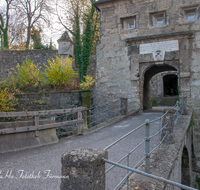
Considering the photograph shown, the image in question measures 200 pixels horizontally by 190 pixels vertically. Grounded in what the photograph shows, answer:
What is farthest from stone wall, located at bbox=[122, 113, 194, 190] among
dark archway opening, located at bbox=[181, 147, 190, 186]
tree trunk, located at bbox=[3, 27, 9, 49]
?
tree trunk, located at bbox=[3, 27, 9, 49]

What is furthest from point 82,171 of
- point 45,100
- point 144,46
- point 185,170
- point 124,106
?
point 144,46

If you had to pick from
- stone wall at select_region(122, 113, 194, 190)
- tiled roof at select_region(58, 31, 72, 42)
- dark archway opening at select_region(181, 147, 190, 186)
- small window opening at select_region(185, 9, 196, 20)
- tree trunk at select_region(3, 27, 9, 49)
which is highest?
tree trunk at select_region(3, 27, 9, 49)

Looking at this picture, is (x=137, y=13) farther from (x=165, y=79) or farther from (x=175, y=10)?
(x=165, y=79)

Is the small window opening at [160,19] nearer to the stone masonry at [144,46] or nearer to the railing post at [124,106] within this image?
the stone masonry at [144,46]

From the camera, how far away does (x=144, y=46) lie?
10414 mm

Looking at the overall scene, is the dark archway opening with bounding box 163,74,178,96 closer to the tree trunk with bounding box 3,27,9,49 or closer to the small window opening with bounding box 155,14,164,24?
the small window opening with bounding box 155,14,164,24

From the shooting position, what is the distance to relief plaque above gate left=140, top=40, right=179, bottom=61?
9.74 metres

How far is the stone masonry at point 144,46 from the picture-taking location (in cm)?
939

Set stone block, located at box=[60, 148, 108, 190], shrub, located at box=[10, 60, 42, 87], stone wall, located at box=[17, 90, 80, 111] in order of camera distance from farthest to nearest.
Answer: shrub, located at box=[10, 60, 42, 87], stone wall, located at box=[17, 90, 80, 111], stone block, located at box=[60, 148, 108, 190]

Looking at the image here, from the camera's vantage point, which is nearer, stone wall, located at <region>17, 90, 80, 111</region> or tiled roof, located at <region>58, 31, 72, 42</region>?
stone wall, located at <region>17, 90, 80, 111</region>

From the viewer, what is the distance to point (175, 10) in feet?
32.3

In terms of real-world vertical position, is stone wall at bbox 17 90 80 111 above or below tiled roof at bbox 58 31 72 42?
Answer: below

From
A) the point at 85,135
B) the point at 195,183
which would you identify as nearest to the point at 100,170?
the point at 85,135

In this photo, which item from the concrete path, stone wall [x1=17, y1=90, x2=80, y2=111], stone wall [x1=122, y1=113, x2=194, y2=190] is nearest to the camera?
stone wall [x1=122, y1=113, x2=194, y2=190]
